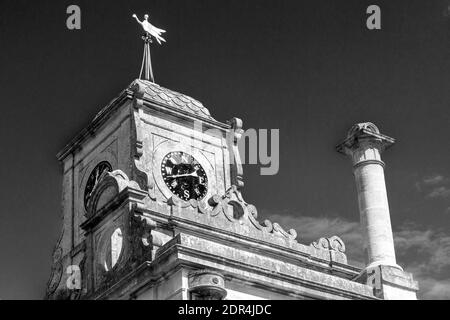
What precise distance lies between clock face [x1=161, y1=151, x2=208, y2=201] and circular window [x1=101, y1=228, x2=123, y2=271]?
28.3 feet

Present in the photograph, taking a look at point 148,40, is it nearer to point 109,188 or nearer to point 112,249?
point 109,188

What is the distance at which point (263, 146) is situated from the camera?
50.2m

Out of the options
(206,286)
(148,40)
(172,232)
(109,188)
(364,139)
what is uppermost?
(148,40)

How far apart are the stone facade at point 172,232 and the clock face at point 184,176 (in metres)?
0.35

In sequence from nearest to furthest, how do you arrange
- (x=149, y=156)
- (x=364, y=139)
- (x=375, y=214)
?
(x=375, y=214)
(x=364, y=139)
(x=149, y=156)

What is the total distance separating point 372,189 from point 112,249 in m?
10.3

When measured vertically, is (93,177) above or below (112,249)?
Result: above

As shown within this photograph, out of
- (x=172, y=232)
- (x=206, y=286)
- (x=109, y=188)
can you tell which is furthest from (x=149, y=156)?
(x=206, y=286)

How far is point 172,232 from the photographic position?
4347 cm

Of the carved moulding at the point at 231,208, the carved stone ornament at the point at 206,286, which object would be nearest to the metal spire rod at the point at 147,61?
the carved moulding at the point at 231,208
